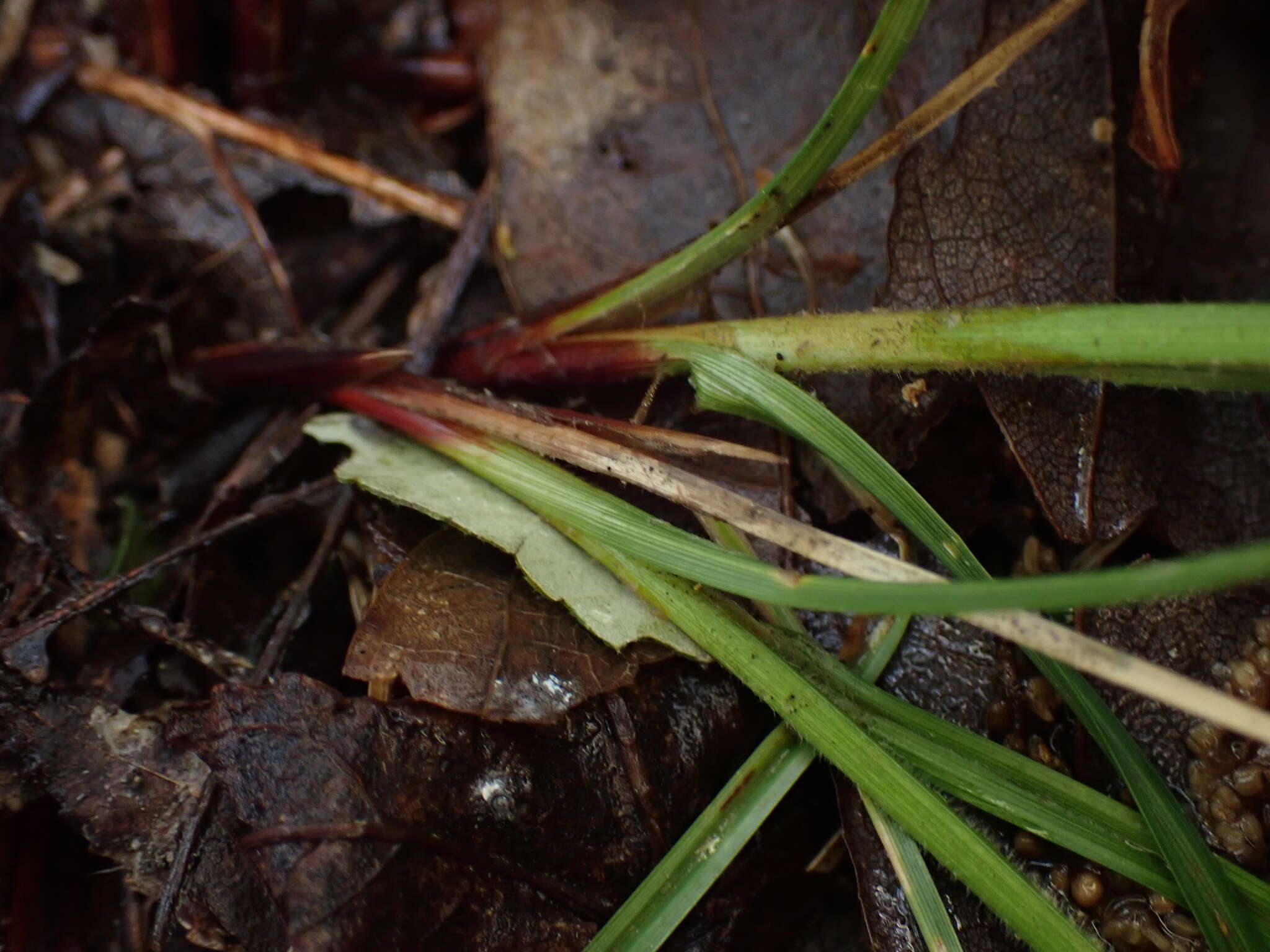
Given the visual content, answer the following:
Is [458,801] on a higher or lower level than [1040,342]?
lower

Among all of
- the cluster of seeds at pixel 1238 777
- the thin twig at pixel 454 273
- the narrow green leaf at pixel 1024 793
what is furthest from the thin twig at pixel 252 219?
the cluster of seeds at pixel 1238 777

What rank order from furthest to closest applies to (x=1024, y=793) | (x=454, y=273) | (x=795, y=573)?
(x=454, y=273) → (x=1024, y=793) → (x=795, y=573)

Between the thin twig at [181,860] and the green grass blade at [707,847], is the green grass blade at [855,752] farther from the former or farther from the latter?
the thin twig at [181,860]

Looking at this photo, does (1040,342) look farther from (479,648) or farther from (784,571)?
(479,648)

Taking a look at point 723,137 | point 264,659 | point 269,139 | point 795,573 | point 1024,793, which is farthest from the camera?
point 269,139

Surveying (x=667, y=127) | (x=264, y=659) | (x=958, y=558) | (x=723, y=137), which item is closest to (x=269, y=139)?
(x=667, y=127)

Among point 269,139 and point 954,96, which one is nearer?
point 954,96
